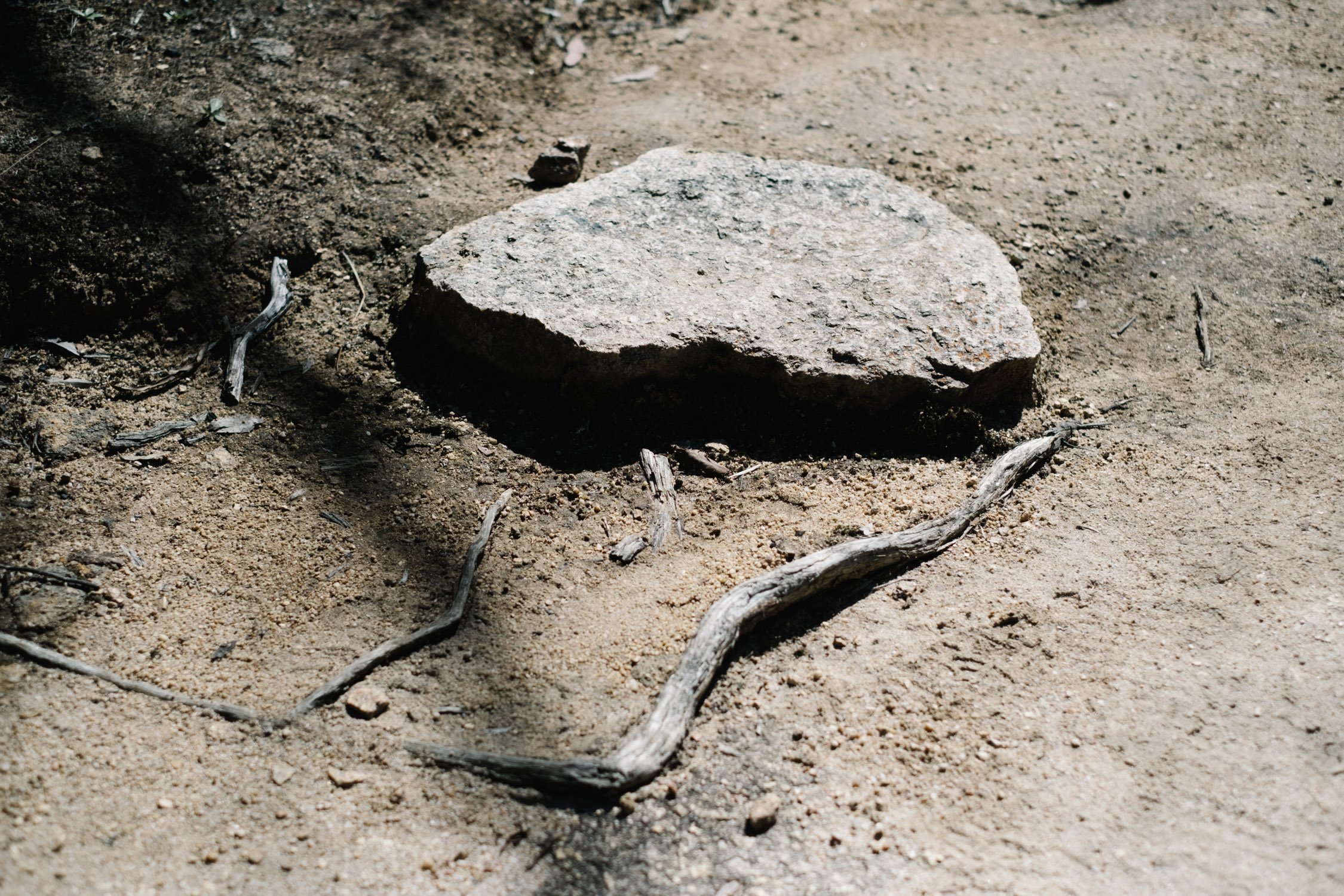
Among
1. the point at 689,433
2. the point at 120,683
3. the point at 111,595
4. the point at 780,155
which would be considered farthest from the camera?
the point at 780,155

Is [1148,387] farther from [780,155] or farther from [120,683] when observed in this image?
[120,683]

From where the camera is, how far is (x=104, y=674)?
226 centimetres

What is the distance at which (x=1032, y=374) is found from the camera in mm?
3178

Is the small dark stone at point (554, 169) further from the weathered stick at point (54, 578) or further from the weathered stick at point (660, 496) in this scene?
the weathered stick at point (54, 578)

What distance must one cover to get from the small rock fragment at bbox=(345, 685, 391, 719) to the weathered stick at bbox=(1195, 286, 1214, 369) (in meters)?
2.88

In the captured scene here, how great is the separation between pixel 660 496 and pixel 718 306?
661mm

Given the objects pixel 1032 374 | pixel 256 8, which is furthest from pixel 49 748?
pixel 256 8

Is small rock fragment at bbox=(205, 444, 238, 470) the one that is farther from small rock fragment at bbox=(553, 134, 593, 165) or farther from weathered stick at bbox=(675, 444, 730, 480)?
small rock fragment at bbox=(553, 134, 593, 165)

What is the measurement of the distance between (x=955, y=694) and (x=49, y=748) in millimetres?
2106

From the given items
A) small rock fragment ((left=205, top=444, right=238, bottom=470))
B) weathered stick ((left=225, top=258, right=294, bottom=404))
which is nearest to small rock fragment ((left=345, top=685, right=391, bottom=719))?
small rock fragment ((left=205, top=444, right=238, bottom=470))

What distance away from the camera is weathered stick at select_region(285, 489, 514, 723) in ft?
7.45

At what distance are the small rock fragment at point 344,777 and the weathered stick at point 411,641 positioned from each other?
185 millimetres

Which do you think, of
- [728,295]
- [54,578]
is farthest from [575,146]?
[54,578]

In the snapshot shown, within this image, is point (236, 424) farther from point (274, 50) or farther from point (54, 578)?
point (274, 50)
